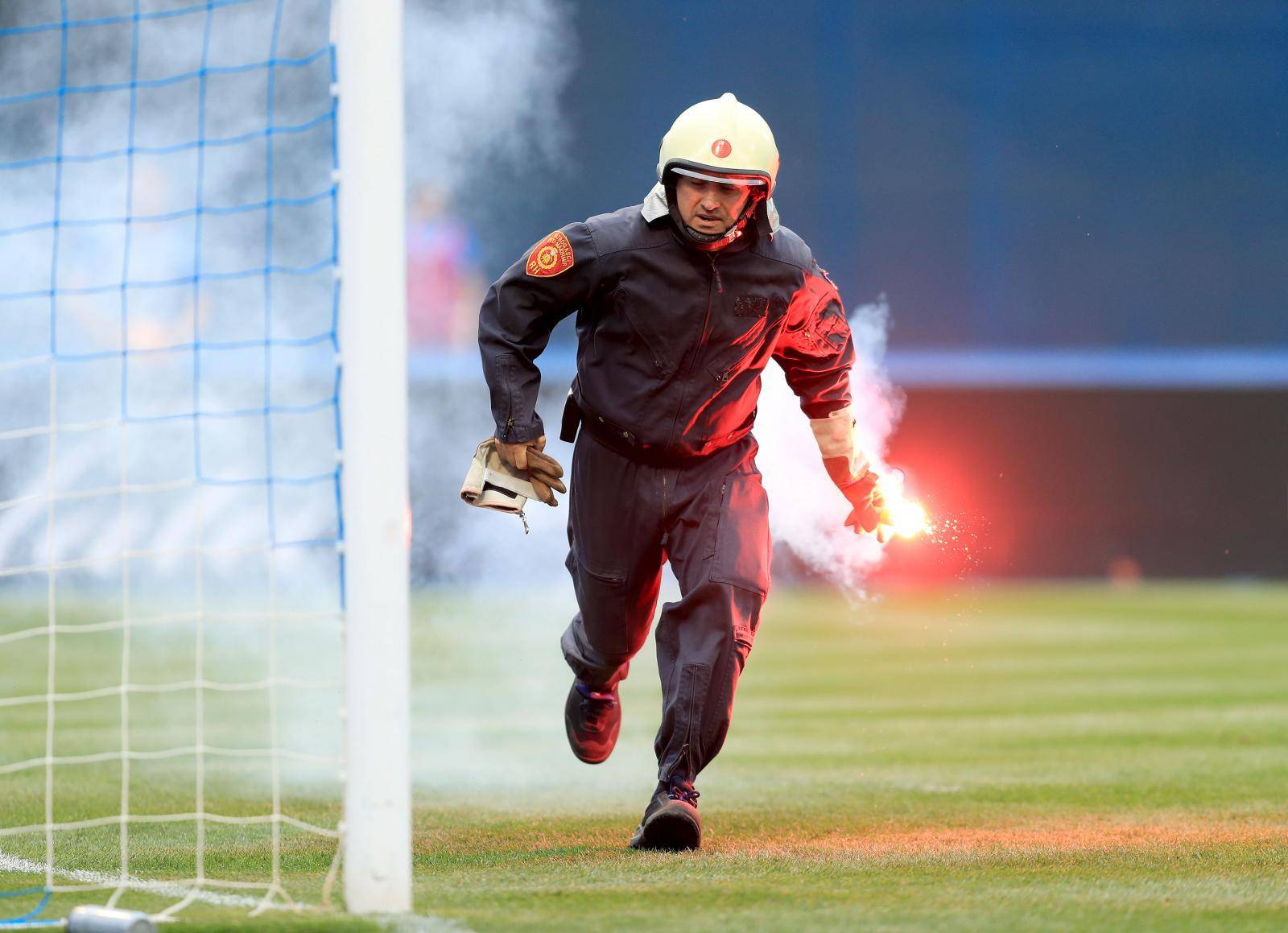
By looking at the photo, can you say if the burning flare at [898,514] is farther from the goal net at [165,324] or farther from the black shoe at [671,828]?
the goal net at [165,324]

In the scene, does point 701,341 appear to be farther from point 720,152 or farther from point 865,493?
point 865,493

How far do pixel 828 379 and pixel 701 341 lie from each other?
2.15 feet

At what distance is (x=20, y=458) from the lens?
1647 cm

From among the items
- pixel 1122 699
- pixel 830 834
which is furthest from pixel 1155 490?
pixel 830 834

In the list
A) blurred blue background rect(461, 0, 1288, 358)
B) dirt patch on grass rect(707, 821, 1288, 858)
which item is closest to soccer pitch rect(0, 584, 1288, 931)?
dirt patch on grass rect(707, 821, 1288, 858)

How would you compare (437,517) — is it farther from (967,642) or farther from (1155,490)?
(1155,490)

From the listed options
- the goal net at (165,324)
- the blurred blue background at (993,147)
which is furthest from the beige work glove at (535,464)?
the blurred blue background at (993,147)

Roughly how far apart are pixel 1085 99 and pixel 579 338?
645 inches

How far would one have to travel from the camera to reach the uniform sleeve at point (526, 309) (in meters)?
4.95

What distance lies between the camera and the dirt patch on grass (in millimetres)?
4805

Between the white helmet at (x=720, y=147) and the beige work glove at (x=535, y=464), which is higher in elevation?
the white helmet at (x=720, y=147)

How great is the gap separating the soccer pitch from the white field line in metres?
0.08

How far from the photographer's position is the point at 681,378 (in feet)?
16.6

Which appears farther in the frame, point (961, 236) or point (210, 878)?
point (961, 236)
